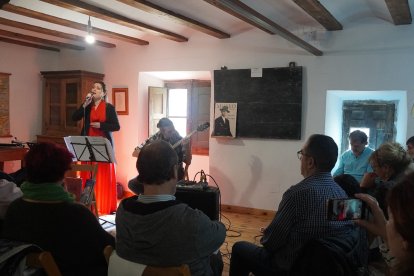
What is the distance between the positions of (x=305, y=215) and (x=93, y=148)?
2.69 meters

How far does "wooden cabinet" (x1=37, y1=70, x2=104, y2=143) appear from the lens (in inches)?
221

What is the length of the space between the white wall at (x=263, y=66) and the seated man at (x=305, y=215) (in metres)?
2.72

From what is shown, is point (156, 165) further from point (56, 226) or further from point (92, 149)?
point (92, 149)

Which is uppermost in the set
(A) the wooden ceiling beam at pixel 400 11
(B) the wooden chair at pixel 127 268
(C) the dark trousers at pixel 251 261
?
(A) the wooden ceiling beam at pixel 400 11

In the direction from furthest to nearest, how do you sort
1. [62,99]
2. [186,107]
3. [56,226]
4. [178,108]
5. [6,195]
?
[178,108] → [186,107] → [62,99] → [6,195] → [56,226]

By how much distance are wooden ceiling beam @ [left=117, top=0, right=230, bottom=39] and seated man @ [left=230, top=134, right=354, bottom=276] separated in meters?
2.26

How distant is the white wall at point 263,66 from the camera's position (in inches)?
165

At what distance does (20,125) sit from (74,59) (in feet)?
4.47

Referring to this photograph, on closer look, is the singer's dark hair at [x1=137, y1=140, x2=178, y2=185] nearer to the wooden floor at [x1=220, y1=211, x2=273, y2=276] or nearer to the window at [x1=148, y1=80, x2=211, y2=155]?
the wooden floor at [x1=220, y1=211, x2=273, y2=276]

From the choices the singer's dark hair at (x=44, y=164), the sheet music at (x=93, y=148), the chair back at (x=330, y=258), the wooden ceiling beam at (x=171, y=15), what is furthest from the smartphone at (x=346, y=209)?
the sheet music at (x=93, y=148)

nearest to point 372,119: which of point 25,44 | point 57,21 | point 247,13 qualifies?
point 247,13

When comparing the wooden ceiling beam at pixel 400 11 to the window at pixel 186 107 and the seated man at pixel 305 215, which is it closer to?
the seated man at pixel 305 215

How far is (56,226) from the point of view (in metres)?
1.65

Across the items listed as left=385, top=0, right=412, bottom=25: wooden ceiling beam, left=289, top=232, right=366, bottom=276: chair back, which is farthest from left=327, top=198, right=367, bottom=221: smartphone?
left=385, top=0, right=412, bottom=25: wooden ceiling beam
